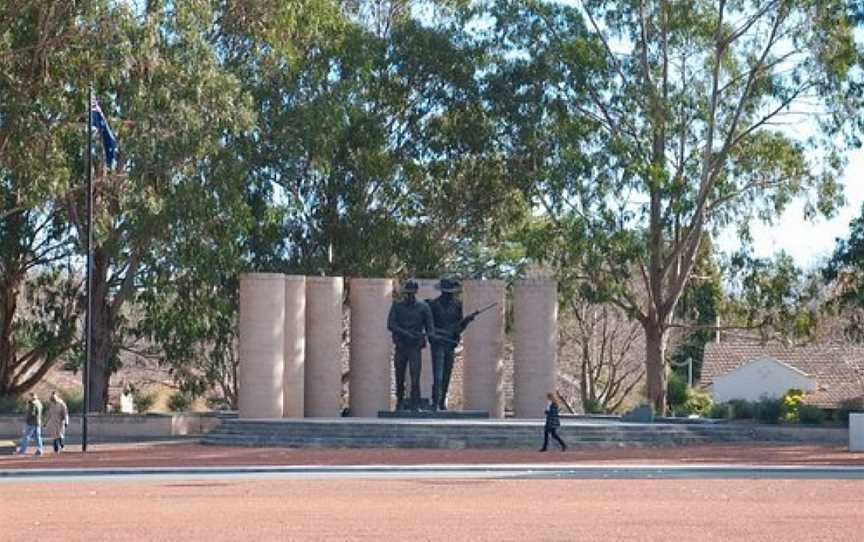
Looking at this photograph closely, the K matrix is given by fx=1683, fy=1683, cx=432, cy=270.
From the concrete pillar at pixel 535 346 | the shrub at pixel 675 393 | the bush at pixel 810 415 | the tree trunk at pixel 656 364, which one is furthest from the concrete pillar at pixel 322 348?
the shrub at pixel 675 393

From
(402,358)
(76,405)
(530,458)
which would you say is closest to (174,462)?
(530,458)

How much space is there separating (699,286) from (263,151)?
55.0 ft

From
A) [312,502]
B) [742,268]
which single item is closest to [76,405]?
[742,268]

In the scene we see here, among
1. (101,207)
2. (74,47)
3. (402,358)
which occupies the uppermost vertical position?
(74,47)

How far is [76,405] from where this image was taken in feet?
164

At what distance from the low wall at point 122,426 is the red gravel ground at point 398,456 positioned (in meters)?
3.87

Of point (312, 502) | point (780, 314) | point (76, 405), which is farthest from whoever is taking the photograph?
point (780, 314)

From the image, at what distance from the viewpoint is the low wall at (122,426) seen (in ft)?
147

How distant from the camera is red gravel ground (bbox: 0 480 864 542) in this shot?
21.2 m

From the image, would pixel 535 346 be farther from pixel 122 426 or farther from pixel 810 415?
pixel 122 426

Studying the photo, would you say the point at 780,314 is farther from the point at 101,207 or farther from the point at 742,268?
the point at 101,207

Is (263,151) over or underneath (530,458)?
over

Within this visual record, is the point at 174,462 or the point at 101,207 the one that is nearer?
the point at 174,462

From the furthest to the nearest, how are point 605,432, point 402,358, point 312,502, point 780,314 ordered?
point 780,314 → point 402,358 → point 605,432 → point 312,502
